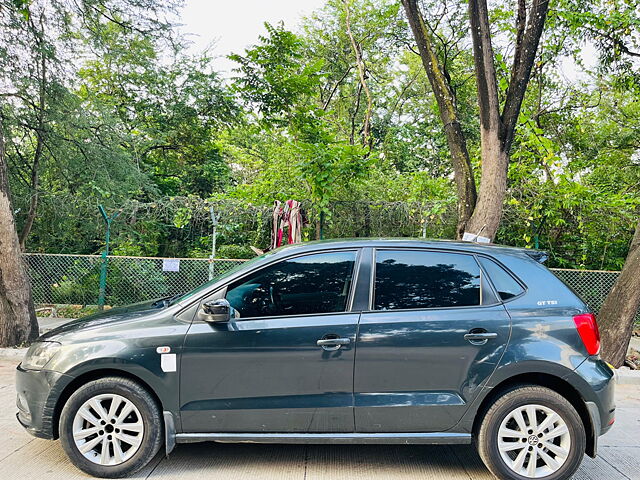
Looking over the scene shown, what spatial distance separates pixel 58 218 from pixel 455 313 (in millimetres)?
10061

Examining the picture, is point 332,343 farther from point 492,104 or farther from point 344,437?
point 492,104

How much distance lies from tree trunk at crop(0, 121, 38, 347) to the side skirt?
5.21m

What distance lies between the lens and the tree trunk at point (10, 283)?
23.7ft

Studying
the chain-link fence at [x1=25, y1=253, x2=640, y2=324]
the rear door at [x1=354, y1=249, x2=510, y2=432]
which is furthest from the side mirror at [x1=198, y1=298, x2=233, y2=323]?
the chain-link fence at [x1=25, y1=253, x2=640, y2=324]

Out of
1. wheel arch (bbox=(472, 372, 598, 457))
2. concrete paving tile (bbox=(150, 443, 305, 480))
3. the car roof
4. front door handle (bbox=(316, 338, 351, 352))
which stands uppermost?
the car roof

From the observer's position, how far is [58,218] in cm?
1095

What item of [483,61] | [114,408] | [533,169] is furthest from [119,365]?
[533,169]

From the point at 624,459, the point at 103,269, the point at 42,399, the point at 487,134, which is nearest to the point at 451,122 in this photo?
the point at 487,134

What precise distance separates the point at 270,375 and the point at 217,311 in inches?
23.3

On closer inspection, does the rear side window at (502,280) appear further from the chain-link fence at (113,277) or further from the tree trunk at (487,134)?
the chain-link fence at (113,277)

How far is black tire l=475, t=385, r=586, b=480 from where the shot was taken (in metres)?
3.44

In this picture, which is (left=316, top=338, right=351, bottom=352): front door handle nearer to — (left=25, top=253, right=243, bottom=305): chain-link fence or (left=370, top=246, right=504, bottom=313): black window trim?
(left=370, top=246, right=504, bottom=313): black window trim

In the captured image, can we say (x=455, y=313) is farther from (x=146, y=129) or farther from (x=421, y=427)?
(x=146, y=129)

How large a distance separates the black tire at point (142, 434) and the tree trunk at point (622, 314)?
640 cm
